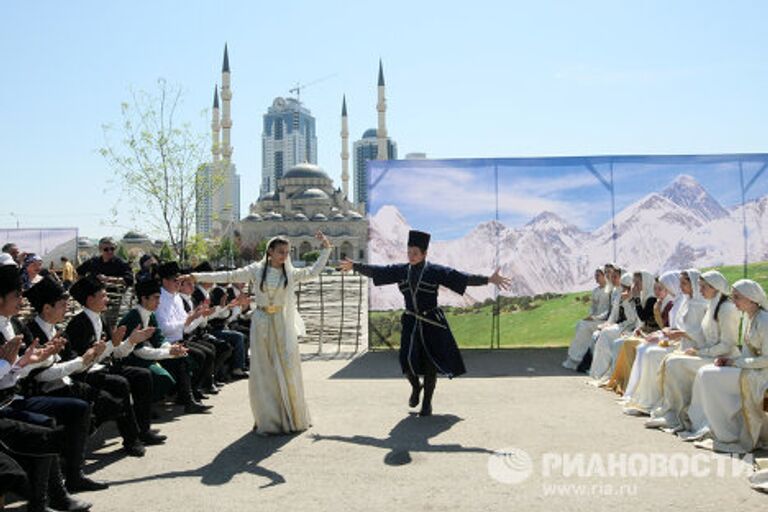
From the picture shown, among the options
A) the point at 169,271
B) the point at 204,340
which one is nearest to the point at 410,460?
the point at 169,271

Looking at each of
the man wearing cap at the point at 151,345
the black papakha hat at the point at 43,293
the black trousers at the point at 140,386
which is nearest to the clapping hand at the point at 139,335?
the black trousers at the point at 140,386

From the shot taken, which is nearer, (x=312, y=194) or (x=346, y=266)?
(x=346, y=266)

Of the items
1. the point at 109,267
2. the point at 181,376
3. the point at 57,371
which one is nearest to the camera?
the point at 57,371

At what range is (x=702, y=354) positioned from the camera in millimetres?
6371

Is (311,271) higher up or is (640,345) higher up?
(311,271)

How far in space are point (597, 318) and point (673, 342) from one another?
2.99m

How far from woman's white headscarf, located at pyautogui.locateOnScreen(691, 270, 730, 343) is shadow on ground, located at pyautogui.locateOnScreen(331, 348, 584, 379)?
3270 millimetres

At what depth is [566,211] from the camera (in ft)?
38.4

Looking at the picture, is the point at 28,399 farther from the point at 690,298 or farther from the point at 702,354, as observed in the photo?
the point at 690,298

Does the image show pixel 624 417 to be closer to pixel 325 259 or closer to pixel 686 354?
pixel 686 354

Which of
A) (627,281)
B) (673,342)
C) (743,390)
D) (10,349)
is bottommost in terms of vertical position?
(743,390)

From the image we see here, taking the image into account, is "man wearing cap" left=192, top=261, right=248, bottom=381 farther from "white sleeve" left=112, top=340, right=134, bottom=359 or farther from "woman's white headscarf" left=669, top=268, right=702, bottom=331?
"woman's white headscarf" left=669, top=268, right=702, bottom=331

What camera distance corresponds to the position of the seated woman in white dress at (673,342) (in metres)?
6.77

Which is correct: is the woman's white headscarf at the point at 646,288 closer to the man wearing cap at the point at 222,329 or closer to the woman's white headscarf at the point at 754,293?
the woman's white headscarf at the point at 754,293
